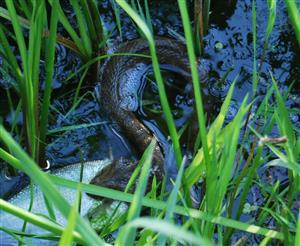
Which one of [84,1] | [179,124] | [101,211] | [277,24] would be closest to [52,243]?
[101,211]

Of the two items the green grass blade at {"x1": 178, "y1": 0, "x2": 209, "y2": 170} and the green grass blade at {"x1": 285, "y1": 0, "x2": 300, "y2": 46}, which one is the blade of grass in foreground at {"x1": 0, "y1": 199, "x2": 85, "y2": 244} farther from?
the green grass blade at {"x1": 285, "y1": 0, "x2": 300, "y2": 46}

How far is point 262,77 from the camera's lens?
2.46 meters

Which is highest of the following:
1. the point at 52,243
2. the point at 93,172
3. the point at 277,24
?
the point at 277,24

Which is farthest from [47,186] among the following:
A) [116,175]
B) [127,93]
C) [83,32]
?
[127,93]

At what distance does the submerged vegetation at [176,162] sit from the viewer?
1.09 metres

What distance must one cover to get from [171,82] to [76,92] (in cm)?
49

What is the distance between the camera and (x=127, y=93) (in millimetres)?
2637

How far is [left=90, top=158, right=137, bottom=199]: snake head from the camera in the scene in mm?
2139

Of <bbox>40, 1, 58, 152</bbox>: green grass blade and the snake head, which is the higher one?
<bbox>40, 1, 58, 152</bbox>: green grass blade

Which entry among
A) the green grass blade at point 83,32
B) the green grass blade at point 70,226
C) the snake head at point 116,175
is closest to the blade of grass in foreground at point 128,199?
the green grass blade at point 70,226

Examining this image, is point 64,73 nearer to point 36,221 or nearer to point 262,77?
point 262,77

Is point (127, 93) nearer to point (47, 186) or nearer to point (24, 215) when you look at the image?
point (24, 215)

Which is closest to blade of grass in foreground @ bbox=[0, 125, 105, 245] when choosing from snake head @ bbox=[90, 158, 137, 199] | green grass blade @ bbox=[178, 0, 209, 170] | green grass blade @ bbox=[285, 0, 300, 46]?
green grass blade @ bbox=[178, 0, 209, 170]

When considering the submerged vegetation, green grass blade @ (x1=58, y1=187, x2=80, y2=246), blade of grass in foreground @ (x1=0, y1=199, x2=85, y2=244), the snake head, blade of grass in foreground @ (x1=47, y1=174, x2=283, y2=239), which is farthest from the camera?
the snake head
